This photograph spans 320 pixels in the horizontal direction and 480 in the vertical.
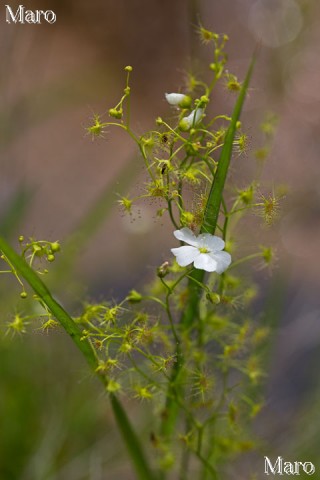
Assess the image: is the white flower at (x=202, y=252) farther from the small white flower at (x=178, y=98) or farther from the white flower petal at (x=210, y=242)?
the small white flower at (x=178, y=98)

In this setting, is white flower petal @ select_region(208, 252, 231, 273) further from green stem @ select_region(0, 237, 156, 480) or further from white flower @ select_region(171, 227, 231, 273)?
green stem @ select_region(0, 237, 156, 480)

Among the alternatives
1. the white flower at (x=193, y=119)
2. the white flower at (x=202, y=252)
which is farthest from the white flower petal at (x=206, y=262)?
the white flower at (x=193, y=119)

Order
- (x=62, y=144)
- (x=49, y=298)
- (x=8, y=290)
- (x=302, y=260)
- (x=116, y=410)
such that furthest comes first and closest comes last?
1. (x=62, y=144)
2. (x=302, y=260)
3. (x=8, y=290)
4. (x=116, y=410)
5. (x=49, y=298)

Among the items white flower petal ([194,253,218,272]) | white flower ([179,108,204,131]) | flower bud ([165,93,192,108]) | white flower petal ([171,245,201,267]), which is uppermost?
flower bud ([165,93,192,108])

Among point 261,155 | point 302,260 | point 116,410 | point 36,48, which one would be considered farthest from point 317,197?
point 36,48

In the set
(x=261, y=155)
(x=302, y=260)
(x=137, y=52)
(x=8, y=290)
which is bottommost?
(x=261, y=155)

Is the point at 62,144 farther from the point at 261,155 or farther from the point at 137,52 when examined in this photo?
the point at 261,155

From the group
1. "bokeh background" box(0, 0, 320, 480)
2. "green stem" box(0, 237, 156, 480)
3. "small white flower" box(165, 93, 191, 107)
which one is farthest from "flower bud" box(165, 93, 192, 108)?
"green stem" box(0, 237, 156, 480)

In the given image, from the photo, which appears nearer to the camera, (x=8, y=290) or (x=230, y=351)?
(x=230, y=351)
